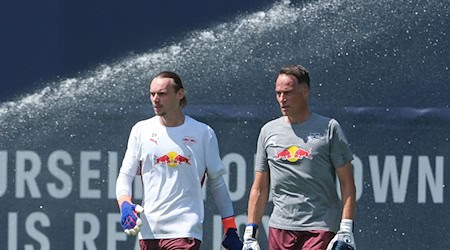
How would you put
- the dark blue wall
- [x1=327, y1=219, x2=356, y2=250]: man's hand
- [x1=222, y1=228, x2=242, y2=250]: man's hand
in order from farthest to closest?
the dark blue wall, [x1=222, y1=228, x2=242, y2=250]: man's hand, [x1=327, y1=219, x2=356, y2=250]: man's hand

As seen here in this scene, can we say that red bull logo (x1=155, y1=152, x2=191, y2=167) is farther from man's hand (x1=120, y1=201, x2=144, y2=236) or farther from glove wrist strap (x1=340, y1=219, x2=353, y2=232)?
glove wrist strap (x1=340, y1=219, x2=353, y2=232)

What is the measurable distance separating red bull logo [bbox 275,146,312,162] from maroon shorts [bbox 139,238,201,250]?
0.59 metres

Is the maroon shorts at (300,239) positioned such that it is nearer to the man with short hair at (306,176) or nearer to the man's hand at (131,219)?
the man with short hair at (306,176)

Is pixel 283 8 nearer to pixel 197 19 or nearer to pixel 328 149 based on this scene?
pixel 197 19

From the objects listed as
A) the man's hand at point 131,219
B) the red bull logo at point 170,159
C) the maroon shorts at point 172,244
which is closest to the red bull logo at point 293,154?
the red bull logo at point 170,159

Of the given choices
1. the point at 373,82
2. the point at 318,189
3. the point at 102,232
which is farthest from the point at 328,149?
the point at 102,232

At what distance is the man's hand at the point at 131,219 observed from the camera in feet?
17.7

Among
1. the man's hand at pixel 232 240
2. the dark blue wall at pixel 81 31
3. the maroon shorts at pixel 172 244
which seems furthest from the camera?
the dark blue wall at pixel 81 31

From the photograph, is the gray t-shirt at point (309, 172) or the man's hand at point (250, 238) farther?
the man's hand at point (250, 238)

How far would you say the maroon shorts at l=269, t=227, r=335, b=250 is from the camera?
212 inches

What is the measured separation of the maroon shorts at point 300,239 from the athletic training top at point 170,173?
15.2 inches

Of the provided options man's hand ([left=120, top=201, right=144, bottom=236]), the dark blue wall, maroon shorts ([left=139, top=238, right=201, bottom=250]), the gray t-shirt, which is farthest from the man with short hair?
the dark blue wall

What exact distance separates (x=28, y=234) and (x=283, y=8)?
196cm

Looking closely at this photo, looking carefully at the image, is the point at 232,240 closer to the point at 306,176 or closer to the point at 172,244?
the point at 172,244
